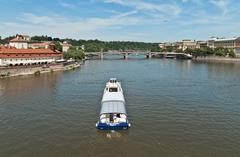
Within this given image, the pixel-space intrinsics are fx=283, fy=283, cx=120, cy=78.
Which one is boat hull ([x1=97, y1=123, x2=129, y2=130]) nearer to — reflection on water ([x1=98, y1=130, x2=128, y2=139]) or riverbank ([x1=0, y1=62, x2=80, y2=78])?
reflection on water ([x1=98, y1=130, x2=128, y2=139])

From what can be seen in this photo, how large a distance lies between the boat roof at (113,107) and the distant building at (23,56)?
57.0 meters

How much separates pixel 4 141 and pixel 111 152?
9750 mm

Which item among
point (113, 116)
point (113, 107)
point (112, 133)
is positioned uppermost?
point (113, 107)

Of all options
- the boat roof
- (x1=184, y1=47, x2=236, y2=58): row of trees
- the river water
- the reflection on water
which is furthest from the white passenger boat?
(x1=184, y1=47, x2=236, y2=58): row of trees

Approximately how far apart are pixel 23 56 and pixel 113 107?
6403 centimetres

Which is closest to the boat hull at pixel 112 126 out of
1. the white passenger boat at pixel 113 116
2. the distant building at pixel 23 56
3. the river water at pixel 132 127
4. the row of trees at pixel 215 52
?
the white passenger boat at pixel 113 116

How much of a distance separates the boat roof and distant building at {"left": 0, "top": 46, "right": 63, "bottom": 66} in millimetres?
57010

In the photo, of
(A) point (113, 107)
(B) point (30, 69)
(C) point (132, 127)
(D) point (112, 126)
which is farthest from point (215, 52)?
(D) point (112, 126)

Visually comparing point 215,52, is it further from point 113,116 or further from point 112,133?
point 112,133

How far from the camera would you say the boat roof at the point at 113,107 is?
28.5 metres

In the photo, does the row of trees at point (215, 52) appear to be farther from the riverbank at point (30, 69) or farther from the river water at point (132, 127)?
the river water at point (132, 127)

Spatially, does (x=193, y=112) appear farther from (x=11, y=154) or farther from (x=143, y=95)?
(x=11, y=154)

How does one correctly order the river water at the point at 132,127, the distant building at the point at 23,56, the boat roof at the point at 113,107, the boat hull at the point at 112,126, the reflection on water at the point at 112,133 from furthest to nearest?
the distant building at the point at 23,56 → the boat roof at the point at 113,107 → the boat hull at the point at 112,126 → the reflection on water at the point at 112,133 → the river water at the point at 132,127

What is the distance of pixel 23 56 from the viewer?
282 feet
